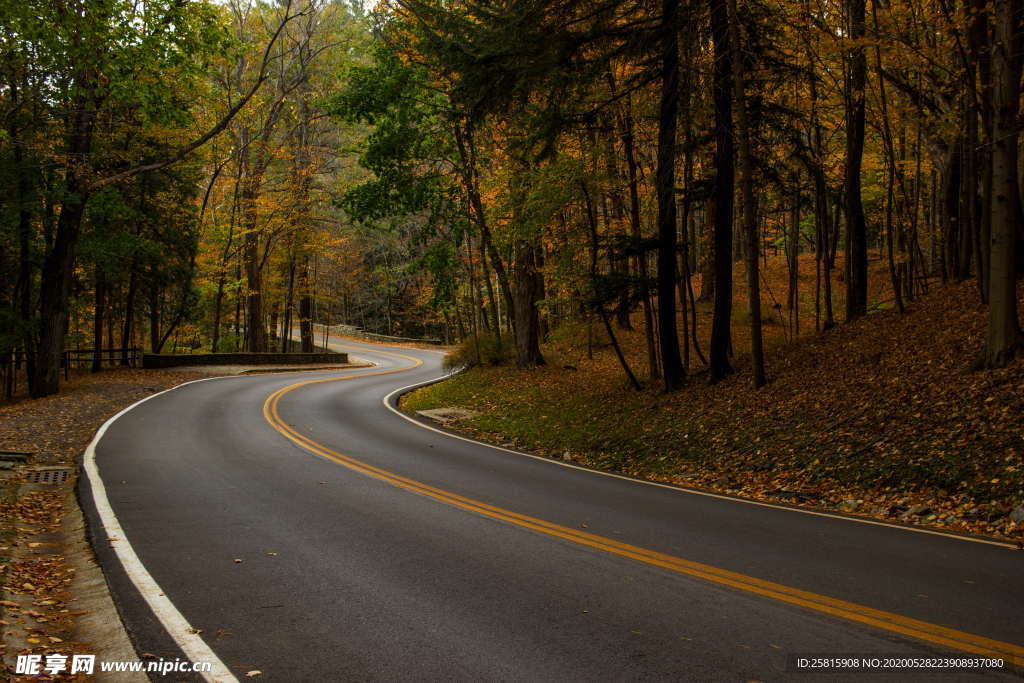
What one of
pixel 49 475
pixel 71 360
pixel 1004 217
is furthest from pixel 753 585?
pixel 71 360

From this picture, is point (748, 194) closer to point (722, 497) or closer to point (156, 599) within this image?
point (722, 497)

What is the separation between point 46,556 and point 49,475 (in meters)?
4.26

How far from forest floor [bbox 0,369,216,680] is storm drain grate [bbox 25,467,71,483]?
0.36 feet

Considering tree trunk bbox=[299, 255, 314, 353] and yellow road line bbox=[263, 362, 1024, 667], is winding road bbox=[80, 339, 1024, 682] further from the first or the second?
tree trunk bbox=[299, 255, 314, 353]

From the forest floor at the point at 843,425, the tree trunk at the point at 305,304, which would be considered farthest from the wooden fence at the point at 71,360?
the forest floor at the point at 843,425

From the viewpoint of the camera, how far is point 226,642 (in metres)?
4.38

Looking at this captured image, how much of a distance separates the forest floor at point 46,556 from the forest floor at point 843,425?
790 cm

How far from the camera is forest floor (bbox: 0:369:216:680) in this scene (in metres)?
4.53

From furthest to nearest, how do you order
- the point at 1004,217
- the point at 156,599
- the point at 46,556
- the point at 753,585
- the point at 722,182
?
the point at 722,182, the point at 1004,217, the point at 46,556, the point at 753,585, the point at 156,599

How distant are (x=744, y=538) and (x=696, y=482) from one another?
3.62 metres

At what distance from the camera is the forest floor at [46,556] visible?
4.53 metres

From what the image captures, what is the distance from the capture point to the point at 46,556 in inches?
247

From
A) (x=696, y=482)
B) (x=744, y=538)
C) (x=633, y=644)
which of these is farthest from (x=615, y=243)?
(x=633, y=644)

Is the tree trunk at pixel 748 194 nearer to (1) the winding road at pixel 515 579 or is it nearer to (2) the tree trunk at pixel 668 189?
(2) the tree trunk at pixel 668 189
